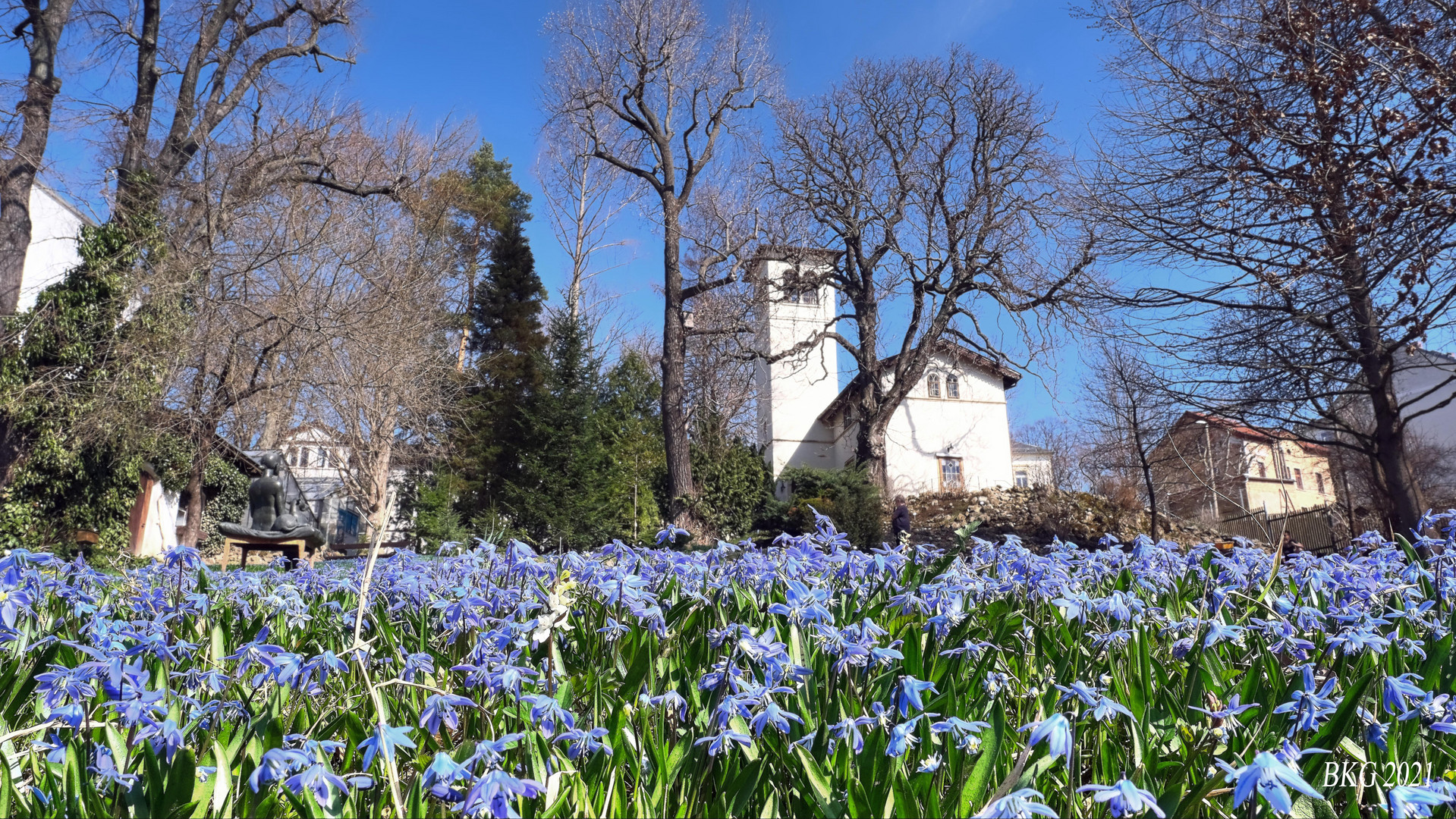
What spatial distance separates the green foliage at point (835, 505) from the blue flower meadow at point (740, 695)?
1426 cm

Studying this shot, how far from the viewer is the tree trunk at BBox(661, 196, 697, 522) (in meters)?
18.5

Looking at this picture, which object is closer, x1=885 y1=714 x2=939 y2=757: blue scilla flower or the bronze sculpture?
x1=885 y1=714 x2=939 y2=757: blue scilla flower

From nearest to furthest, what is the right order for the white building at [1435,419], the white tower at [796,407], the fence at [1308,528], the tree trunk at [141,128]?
the tree trunk at [141,128] → the fence at [1308,528] → the white building at [1435,419] → the white tower at [796,407]

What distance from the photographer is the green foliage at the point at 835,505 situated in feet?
60.8

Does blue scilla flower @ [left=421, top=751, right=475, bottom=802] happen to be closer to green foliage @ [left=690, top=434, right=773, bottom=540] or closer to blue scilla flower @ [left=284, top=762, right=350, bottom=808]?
blue scilla flower @ [left=284, top=762, right=350, bottom=808]

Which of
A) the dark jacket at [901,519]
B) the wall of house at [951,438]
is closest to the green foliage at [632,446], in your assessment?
the dark jacket at [901,519]

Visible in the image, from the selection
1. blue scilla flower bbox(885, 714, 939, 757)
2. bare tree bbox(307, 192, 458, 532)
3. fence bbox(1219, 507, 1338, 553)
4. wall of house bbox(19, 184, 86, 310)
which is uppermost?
wall of house bbox(19, 184, 86, 310)

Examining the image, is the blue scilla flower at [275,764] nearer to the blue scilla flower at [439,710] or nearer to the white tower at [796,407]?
the blue scilla flower at [439,710]

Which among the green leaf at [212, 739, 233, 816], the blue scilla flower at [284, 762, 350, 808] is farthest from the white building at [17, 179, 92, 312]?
the blue scilla flower at [284, 762, 350, 808]

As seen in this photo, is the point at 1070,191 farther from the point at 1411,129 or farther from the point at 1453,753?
the point at 1453,753

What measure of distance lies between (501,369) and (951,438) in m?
15.7

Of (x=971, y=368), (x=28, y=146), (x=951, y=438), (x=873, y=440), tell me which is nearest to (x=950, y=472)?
(x=951, y=438)

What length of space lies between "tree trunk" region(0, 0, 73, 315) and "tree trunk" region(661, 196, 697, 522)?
35.7ft

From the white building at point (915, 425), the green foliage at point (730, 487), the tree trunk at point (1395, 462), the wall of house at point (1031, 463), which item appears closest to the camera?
the tree trunk at point (1395, 462)
